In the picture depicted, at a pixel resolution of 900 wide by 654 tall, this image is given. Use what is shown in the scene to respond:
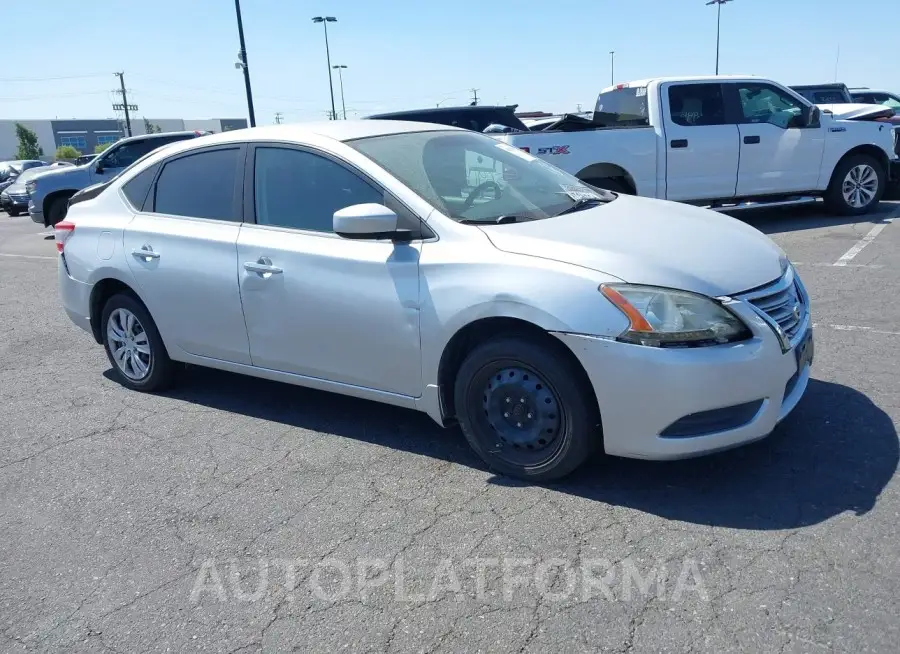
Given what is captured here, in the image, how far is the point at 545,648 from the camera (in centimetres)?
265

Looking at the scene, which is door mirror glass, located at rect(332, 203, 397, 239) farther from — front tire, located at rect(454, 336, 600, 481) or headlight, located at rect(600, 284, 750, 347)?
headlight, located at rect(600, 284, 750, 347)

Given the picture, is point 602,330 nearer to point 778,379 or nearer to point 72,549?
point 778,379

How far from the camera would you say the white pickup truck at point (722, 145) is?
32.3 feet

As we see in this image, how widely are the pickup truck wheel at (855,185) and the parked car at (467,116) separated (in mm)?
4319

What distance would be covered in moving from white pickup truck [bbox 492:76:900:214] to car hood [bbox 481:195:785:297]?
222 inches

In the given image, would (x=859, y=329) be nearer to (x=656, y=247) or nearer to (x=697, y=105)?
(x=656, y=247)

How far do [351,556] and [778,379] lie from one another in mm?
1954

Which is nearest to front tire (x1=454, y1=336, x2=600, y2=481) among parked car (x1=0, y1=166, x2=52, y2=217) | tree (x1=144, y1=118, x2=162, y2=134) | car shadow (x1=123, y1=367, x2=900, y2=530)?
car shadow (x1=123, y1=367, x2=900, y2=530)

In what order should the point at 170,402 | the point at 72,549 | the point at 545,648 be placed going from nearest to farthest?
the point at 545,648
the point at 72,549
the point at 170,402

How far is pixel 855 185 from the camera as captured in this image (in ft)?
36.2

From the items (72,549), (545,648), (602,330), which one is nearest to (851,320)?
(602,330)

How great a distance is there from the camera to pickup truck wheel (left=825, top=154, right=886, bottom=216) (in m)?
10.9

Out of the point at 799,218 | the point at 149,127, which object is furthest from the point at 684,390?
the point at 149,127

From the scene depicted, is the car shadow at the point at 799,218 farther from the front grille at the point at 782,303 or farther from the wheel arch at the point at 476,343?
the wheel arch at the point at 476,343
